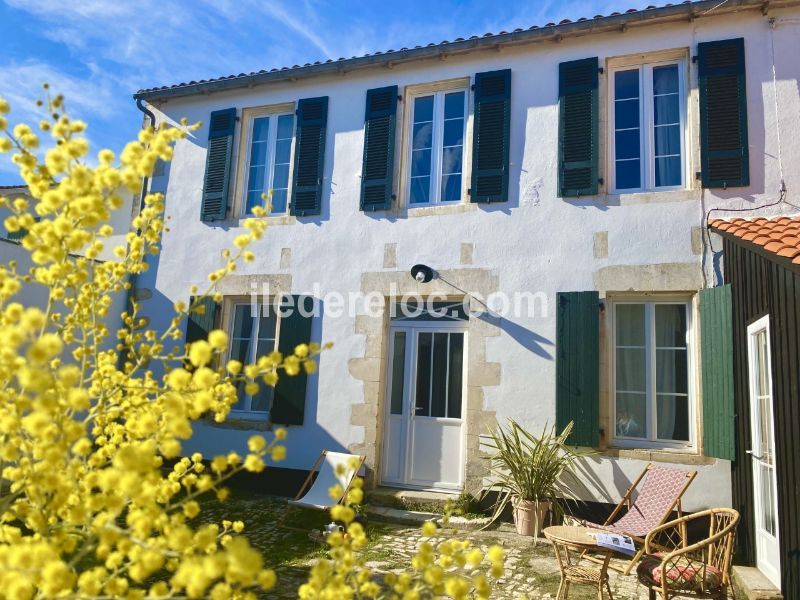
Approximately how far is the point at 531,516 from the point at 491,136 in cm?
403

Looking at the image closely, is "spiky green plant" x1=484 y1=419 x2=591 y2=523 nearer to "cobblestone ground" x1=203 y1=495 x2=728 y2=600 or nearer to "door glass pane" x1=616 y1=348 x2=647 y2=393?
"cobblestone ground" x1=203 y1=495 x2=728 y2=600

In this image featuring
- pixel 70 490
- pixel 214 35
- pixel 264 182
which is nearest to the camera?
pixel 70 490

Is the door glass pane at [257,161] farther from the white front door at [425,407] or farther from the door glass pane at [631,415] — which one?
the door glass pane at [631,415]

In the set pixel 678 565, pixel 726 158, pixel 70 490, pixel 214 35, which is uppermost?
pixel 214 35

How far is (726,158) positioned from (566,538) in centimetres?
419

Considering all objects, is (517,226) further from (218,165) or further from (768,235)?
(218,165)

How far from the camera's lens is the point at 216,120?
8.20 m

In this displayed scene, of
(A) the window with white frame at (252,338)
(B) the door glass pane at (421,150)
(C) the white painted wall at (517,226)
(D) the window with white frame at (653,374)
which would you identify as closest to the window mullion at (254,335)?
(A) the window with white frame at (252,338)

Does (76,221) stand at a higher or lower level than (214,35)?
lower

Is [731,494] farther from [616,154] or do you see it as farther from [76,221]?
[76,221]

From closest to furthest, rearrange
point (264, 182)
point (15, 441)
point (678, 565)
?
1. point (15, 441)
2. point (678, 565)
3. point (264, 182)

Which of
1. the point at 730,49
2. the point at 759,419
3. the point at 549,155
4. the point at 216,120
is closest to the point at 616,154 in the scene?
the point at 549,155

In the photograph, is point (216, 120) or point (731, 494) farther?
point (216, 120)

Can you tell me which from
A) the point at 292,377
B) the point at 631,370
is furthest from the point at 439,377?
the point at 631,370
